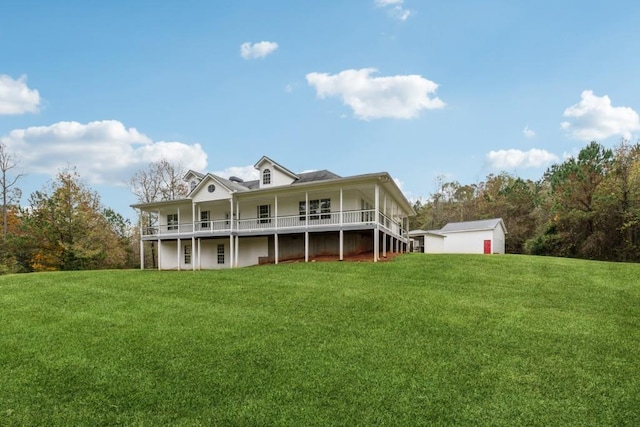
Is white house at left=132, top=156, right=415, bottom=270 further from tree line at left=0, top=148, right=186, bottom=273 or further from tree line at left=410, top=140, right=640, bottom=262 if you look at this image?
tree line at left=410, top=140, right=640, bottom=262

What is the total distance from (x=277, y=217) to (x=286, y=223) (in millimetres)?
1062

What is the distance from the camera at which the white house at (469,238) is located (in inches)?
1139

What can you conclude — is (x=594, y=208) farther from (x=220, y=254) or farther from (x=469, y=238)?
(x=220, y=254)

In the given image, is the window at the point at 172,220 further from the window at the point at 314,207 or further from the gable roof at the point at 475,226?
the gable roof at the point at 475,226

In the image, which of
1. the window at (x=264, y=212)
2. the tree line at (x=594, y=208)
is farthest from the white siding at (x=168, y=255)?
the tree line at (x=594, y=208)

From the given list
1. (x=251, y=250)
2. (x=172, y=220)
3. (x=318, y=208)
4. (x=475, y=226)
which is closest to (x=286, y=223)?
(x=318, y=208)

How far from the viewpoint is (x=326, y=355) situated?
21.3 feet

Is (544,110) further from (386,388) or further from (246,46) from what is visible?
(386,388)

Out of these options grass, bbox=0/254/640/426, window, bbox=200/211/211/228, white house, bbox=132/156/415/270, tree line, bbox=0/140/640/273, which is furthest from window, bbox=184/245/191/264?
grass, bbox=0/254/640/426

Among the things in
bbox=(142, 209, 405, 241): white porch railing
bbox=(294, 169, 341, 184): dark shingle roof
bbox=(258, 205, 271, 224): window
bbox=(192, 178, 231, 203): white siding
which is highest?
bbox=(294, 169, 341, 184): dark shingle roof

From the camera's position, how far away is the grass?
4781mm

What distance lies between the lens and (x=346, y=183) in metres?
18.7

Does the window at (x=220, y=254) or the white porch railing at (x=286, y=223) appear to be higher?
the white porch railing at (x=286, y=223)

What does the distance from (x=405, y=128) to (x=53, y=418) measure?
21.5 m
